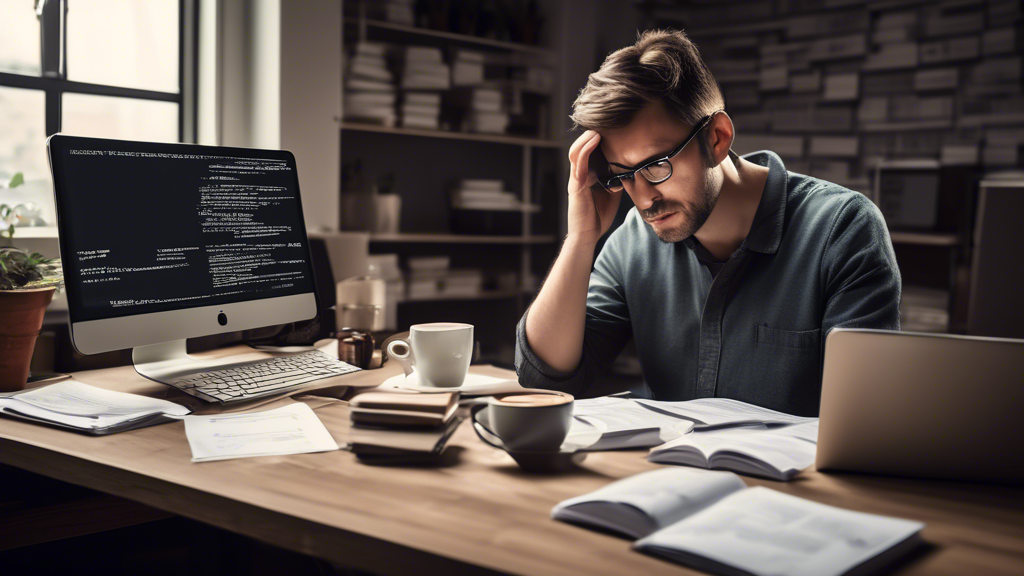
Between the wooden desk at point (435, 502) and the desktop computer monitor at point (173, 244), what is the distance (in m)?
0.30

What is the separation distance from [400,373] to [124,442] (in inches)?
22.4

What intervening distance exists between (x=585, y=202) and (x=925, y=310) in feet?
8.59

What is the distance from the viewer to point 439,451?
967mm

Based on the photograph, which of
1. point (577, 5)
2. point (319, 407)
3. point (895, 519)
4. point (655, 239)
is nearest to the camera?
point (895, 519)

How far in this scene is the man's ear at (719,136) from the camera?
148 cm

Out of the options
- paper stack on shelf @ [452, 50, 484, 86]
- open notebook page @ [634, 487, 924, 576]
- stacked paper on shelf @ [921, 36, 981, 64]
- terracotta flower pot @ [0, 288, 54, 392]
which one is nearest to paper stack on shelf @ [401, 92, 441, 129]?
paper stack on shelf @ [452, 50, 484, 86]

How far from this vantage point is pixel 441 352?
132cm

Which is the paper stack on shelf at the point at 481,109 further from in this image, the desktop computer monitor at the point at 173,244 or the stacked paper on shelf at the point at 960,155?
the desktop computer monitor at the point at 173,244

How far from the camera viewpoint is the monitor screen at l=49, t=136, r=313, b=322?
1.31m

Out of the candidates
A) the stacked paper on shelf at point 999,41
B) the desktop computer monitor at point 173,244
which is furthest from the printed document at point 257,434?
the stacked paper on shelf at point 999,41

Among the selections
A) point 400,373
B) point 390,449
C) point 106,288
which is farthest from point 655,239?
point 106,288

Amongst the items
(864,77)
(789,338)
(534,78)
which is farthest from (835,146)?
(789,338)

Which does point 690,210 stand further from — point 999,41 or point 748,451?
point 999,41

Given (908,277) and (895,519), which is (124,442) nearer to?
(895,519)
